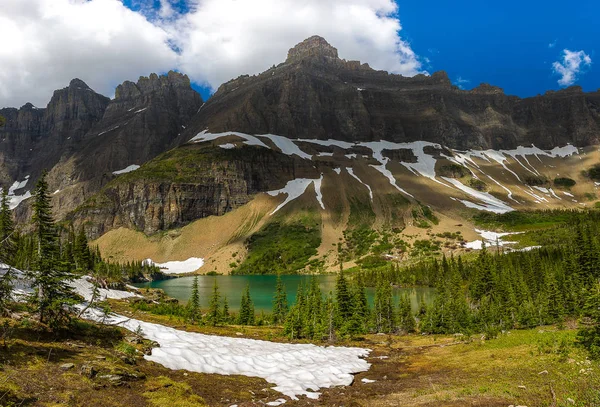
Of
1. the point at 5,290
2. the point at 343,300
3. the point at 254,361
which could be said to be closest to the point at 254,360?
the point at 254,361

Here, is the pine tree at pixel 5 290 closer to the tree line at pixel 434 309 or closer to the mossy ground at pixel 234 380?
the mossy ground at pixel 234 380

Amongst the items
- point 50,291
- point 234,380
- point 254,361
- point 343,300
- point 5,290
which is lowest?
point 343,300

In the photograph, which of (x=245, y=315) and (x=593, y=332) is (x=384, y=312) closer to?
(x=245, y=315)

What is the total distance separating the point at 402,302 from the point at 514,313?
1795 centimetres

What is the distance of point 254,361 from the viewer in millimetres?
25125

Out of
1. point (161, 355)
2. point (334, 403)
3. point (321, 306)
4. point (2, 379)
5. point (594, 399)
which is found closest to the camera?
point (594, 399)

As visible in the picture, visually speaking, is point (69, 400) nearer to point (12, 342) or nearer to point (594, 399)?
point (12, 342)

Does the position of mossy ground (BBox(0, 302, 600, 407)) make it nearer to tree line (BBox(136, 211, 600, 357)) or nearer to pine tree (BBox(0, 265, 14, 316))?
pine tree (BBox(0, 265, 14, 316))

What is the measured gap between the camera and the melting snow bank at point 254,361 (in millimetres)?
21922

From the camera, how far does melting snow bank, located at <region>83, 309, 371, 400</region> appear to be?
21922 mm

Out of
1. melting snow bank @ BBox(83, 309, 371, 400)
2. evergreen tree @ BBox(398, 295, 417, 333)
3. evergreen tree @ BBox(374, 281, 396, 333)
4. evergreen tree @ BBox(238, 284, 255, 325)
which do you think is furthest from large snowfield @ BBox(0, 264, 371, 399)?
evergreen tree @ BBox(238, 284, 255, 325)

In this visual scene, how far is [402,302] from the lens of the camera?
62781 millimetres


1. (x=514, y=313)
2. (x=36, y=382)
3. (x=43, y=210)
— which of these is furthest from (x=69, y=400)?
(x=514, y=313)

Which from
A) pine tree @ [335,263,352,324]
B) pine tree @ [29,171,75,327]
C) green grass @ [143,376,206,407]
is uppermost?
pine tree @ [29,171,75,327]
